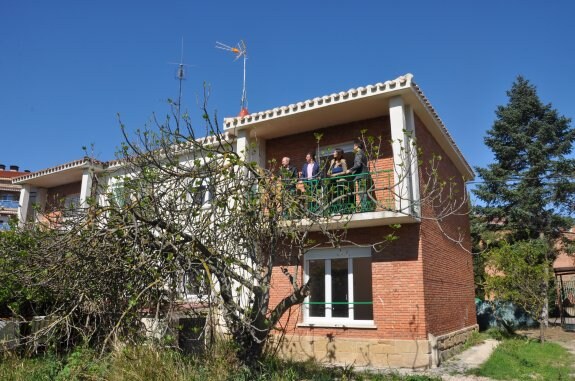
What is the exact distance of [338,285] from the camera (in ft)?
37.4

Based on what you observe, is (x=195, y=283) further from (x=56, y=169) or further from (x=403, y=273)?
(x=56, y=169)

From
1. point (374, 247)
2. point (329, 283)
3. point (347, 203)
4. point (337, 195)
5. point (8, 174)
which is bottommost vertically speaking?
point (329, 283)

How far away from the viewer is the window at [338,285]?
11.1 m

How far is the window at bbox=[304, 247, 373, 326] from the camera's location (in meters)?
11.1

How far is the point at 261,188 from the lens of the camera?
7.45 m

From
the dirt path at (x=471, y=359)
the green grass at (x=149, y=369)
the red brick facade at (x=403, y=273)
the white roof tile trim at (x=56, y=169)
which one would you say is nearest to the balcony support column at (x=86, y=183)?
the white roof tile trim at (x=56, y=169)

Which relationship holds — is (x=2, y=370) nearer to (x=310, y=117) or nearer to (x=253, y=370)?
(x=253, y=370)

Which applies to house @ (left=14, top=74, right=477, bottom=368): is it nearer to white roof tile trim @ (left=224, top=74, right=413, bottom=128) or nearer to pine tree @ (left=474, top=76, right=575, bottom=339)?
white roof tile trim @ (left=224, top=74, right=413, bottom=128)

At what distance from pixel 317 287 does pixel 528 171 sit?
622 inches

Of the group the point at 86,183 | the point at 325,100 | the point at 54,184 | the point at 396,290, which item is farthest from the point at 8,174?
the point at 396,290

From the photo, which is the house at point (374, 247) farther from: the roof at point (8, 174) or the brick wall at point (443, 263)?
the roof at point (8, 174)

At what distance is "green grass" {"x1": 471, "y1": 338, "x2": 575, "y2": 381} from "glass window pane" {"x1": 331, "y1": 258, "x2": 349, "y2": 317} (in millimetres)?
3191

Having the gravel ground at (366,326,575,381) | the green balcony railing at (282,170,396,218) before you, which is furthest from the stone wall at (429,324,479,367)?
the green balcony railing at (282,170,396,218)

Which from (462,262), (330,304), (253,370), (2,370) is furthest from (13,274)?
(462,262)
